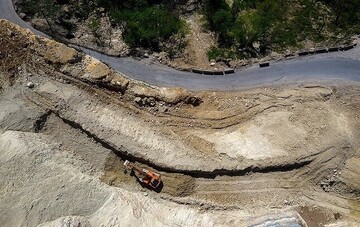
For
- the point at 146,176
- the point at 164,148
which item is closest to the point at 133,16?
the point at 164,148

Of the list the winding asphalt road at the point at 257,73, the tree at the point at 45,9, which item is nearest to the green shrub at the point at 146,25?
the winding asphalt road at the point at 257,73

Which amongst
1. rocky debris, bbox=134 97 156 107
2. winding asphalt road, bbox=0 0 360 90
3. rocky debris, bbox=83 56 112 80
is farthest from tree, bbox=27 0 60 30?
rocky debris, bbox=134 97 156 107

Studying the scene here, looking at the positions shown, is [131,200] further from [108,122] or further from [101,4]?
[101,4]

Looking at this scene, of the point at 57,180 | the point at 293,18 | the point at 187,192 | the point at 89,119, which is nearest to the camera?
the point at 57,180

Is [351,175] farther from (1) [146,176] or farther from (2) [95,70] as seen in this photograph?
(2) [95,70]

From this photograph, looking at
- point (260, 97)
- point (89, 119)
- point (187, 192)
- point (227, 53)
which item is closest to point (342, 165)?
point (260, 97)
